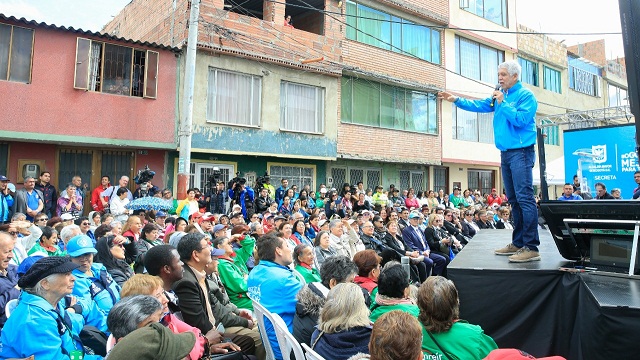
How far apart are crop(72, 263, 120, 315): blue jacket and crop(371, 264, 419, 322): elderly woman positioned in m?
2.58

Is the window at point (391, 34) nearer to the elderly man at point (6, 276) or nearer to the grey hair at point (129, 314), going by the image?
the elderly man at point (6, 276)

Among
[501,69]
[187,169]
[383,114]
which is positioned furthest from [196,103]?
[501,69]

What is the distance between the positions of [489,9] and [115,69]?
16805 mm

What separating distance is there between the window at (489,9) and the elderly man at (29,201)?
17.5 metres

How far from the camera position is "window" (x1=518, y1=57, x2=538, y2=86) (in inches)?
903

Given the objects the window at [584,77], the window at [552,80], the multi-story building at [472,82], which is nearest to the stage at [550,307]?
the multi-story building at [472,82]

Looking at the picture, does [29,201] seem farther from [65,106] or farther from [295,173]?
[295,173]

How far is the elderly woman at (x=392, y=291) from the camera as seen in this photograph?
3527 millimetres

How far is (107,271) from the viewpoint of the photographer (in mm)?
4988

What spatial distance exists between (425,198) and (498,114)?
38.9 ft

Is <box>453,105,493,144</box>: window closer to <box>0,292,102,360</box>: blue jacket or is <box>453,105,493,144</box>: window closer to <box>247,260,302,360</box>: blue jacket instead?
<box>247,260,302,360</box>: blue jacket

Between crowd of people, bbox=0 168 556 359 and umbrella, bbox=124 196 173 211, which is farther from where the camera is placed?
umbrella, bbox=124 196 173 211

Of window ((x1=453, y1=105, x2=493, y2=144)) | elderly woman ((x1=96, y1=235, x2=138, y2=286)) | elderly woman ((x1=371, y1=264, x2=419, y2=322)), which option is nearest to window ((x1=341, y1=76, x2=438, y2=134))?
window ((x1=453, y1=105, x2=493, y2=144))

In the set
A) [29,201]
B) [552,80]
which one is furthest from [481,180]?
[29,201]
